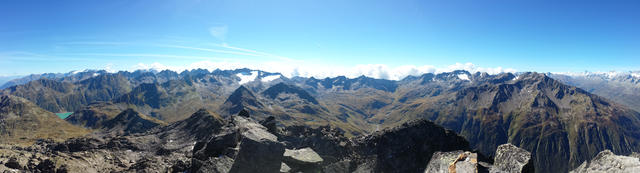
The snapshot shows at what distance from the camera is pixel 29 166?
211 feet

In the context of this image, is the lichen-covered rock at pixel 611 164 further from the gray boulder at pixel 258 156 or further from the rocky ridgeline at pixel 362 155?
the gray boulder at pixel 258 156

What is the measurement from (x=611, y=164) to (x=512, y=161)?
4484mm

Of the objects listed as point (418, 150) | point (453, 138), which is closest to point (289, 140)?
point (418, 150)

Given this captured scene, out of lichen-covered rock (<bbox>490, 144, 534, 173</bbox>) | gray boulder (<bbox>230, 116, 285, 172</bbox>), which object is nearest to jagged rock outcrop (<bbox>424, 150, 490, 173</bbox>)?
lichen-covered rock (<bbox>490, 144, 534, 173</bbox>)

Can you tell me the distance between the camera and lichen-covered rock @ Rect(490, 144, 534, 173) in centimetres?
1555

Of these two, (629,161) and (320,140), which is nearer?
(629,161)

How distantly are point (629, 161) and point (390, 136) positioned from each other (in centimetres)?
2051

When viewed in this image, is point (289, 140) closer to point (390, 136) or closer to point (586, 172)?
point (390, 136)

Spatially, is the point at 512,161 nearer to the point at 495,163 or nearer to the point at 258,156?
the point at 495,163

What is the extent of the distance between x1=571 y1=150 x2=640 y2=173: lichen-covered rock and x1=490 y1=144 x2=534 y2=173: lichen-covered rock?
10.7 feet

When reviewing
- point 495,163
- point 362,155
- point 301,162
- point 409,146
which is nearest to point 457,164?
point 495,163

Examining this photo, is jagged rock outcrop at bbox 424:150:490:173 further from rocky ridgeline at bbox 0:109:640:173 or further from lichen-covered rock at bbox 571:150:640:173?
lichen-covered rock at bbox 571:150:640:173

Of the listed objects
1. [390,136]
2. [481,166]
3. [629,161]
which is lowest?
[390,136]

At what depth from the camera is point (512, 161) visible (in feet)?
54.1
